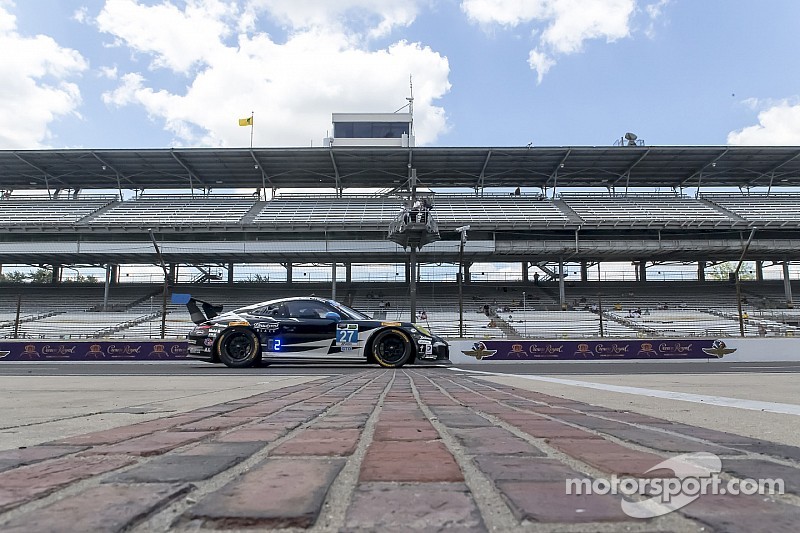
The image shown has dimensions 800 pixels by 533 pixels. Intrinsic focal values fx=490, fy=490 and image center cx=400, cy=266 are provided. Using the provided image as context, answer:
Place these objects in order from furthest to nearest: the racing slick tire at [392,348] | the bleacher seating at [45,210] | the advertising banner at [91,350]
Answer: the bleacher seating at [45,210] → the advertising banner at [91,350] → the racing slick tire at [392,348]

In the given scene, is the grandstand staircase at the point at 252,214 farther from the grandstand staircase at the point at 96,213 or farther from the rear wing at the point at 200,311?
the rear wing at the point at 200,311

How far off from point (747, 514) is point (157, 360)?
21.6 meters

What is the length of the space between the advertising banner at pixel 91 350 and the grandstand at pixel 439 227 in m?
7.55

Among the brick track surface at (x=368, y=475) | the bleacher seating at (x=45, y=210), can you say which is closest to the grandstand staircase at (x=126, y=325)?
the bleacher seating at (x=45, y=210)

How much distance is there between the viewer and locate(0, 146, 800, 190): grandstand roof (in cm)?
3606

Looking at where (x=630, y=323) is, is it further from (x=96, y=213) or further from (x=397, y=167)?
(x=96, y=213)

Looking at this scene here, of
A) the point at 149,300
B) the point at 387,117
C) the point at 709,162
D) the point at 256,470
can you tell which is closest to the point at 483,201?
the point at 387,117

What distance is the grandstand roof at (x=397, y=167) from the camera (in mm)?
36062

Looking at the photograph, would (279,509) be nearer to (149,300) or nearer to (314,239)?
(314,239)

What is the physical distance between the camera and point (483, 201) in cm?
3859

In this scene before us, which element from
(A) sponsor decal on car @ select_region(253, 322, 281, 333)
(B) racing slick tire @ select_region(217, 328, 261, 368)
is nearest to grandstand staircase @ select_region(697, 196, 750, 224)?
(A) sponsor decal on car @ select_region(253, 322, 281, 333)

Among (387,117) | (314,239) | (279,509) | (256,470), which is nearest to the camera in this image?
(279,509)

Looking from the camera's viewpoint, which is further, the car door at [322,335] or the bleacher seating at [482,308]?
the bleacher seating at [482,308]

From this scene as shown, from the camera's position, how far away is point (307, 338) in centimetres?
1206
